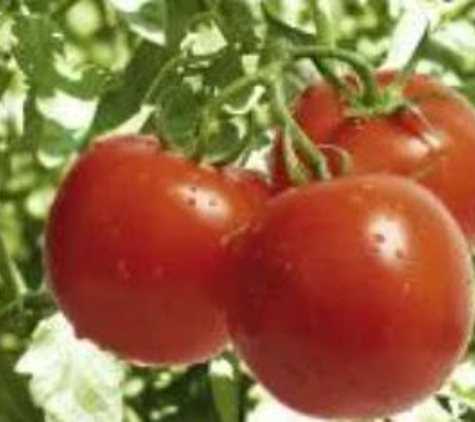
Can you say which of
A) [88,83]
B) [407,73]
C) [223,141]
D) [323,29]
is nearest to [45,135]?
[88,83]

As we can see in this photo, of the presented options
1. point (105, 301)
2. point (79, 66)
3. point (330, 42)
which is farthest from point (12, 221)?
point (105, 301)

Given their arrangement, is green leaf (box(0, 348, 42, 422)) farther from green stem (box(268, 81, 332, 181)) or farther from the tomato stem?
green stem (box(268, 81, 332, 181))

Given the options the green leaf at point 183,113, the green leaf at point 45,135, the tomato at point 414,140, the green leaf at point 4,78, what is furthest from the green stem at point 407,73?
the green leaf at point 4,78

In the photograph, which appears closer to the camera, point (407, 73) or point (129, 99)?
point (407, 73)

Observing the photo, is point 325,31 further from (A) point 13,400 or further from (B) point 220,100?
(A) point 13,400

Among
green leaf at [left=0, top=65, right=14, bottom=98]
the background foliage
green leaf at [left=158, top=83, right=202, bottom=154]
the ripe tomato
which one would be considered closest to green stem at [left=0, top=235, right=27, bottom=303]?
the background foliage

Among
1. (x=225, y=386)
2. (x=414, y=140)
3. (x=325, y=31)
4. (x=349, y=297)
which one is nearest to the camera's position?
(x=349, y=297)

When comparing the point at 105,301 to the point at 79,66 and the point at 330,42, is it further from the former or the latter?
the point at 79,66
